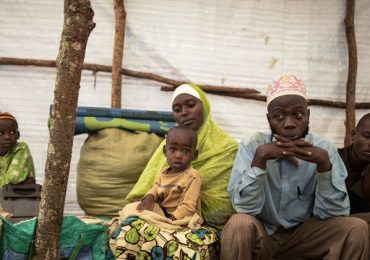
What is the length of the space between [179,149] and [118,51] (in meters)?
1.86

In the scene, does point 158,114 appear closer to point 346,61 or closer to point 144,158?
point 144,158

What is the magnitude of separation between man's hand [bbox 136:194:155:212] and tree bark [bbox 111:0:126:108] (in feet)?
5.85

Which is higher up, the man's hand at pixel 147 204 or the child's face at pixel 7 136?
the child's face at pixel 7 136

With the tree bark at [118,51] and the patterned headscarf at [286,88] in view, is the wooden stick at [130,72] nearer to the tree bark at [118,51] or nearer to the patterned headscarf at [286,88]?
the tree bark at [118,51]

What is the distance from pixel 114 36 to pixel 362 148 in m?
2.50

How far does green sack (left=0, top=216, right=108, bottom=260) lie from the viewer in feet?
10.4

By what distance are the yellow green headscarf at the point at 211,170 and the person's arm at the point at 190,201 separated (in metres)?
0.27

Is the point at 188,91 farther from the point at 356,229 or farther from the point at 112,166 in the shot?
the point at 356,229

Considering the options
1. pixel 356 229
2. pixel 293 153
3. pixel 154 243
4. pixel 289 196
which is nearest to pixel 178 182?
pixel 154 243

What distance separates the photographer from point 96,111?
4672 mm

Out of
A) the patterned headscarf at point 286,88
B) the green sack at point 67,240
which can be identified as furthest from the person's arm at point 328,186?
the green sack at point 67,240

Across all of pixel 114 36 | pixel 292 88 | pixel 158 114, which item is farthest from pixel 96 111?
pixel 292 88

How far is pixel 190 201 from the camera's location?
3.51m

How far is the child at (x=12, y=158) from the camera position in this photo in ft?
14.8
